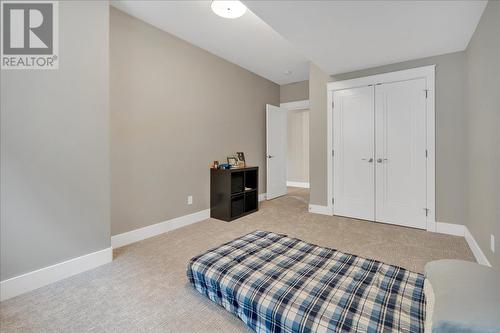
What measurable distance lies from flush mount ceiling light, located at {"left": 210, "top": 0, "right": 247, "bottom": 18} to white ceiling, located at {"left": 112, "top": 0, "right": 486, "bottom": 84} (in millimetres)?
118

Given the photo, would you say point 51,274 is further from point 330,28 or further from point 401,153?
point 401,153

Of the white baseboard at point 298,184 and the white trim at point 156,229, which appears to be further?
the white baseboard at point 298,184

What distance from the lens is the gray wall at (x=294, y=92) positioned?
543 cm

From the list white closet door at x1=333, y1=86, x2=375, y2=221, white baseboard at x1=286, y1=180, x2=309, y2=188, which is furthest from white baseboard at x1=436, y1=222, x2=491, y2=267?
white baseboard at x1=286, y1=180, x2=309, y2=188

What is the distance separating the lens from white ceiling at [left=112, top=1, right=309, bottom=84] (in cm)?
270

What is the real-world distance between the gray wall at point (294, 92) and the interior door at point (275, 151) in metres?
0.32

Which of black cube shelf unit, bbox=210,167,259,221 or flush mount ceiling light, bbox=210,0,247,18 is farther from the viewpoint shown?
black cube shelf unit, bbox=210,167,259,221

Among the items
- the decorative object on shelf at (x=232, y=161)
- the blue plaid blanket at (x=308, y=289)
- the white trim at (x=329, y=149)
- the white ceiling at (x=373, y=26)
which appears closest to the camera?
the blue plaid blanket at (x=308, y=289)

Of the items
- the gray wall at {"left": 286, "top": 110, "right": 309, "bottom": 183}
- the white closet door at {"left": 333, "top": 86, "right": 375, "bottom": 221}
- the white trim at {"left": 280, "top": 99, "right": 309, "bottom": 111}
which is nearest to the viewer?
the white closet door at {"left": 333, "top": 86, "right": 375, "bottom": 221}

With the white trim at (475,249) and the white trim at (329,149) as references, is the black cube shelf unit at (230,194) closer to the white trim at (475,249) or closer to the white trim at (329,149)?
the white trim at (329,149)

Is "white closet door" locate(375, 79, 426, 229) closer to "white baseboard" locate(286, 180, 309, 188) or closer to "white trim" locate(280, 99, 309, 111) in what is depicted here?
"white trim" locate(280, 99, 309, 111)

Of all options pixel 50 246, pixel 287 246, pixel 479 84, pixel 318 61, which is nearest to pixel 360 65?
pixel 318 61

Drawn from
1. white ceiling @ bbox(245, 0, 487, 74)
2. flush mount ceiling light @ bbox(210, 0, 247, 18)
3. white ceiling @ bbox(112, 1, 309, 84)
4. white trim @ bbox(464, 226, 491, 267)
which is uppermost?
white ceiling @ bbox(112, 1, 309, 84)

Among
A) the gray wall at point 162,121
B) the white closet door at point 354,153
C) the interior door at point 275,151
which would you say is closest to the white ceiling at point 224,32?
the gray wall at point 162,121
